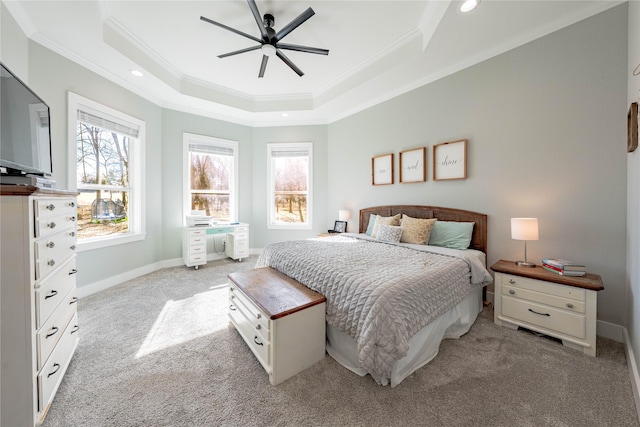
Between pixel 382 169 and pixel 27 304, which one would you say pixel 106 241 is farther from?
pixel 382 169

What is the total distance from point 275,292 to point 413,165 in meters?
2.70

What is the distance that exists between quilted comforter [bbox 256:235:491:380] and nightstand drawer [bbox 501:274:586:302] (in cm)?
20

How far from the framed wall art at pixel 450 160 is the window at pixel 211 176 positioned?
12.4ft

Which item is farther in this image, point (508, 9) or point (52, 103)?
point (52, 103)

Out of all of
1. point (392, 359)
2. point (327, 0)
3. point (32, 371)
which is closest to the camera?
point (32, 371)

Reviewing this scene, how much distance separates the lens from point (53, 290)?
4.44 feet

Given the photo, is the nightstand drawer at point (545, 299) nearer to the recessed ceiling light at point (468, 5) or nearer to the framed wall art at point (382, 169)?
the framed wall art at point (382, 169)

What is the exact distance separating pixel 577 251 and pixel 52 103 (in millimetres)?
5573

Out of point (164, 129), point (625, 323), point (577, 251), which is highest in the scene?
point (164, 129)

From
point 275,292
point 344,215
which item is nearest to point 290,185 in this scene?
point 344,215

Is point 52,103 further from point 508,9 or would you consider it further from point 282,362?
point 508,9

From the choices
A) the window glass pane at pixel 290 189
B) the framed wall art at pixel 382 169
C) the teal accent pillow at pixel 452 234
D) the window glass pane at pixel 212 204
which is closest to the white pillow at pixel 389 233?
the teal accent pillow at pixel 452 234

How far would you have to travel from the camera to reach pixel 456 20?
2.23m

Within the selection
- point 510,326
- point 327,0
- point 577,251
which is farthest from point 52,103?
point 577,251
